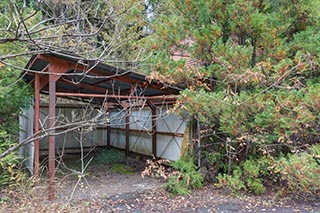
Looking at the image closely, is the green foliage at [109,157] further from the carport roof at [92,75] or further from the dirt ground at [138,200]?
the dirt ground at [138,200]

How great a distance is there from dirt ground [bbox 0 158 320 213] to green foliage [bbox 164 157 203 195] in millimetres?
148

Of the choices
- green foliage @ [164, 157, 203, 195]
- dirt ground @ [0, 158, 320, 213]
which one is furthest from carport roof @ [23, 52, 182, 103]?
dirt ground @ [0, 158, 320, 213]

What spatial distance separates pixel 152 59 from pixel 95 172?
3873mm

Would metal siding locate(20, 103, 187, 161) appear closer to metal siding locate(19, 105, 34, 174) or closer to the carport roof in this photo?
metal siding locate(19, 105, 34, 174)

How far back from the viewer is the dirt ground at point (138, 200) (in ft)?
15.7

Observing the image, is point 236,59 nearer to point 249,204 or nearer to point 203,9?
point 203,9

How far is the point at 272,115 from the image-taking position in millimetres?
5480

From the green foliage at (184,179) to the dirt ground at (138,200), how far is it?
15cm

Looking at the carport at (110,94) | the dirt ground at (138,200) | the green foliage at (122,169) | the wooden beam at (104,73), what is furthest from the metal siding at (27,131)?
the wooden beam at (104,73)

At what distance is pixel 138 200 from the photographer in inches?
222

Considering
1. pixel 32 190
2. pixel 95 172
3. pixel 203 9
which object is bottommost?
pixel 95 172

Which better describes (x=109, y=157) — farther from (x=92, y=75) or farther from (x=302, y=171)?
(x=302, y=171)

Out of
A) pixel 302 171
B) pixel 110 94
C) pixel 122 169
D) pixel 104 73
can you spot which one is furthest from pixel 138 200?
pixel 110 94

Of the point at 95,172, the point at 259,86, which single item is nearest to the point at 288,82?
the point at 259,86
